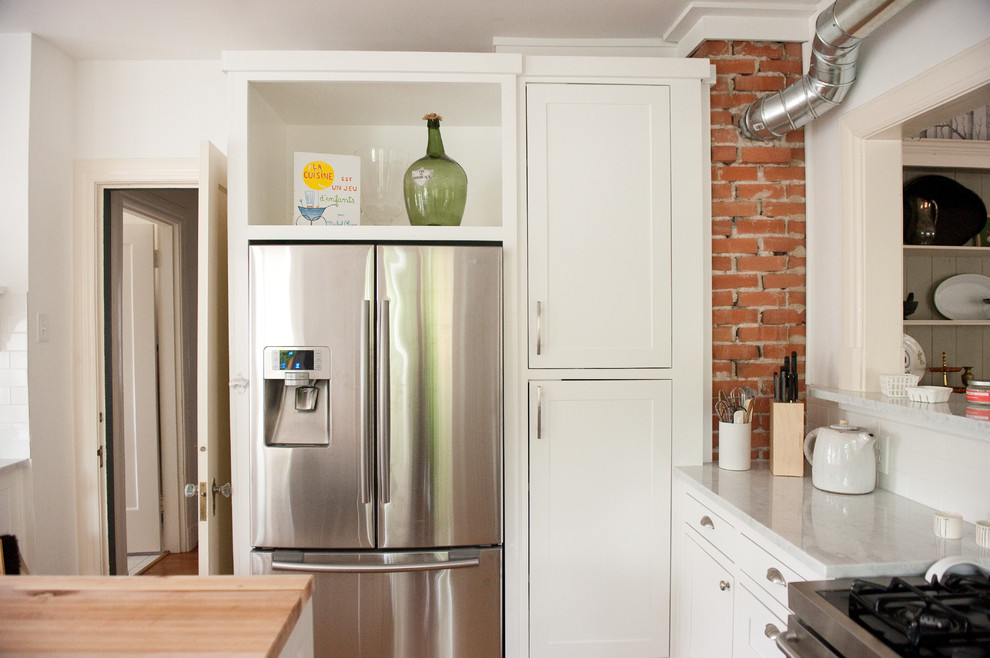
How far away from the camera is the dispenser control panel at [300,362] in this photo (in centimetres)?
193

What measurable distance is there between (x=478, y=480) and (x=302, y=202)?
47.4 inches

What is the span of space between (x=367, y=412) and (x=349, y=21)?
5.05 feet

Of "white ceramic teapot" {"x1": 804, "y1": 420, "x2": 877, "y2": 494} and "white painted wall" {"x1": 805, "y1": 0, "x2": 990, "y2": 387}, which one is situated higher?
"white painted wall" {"x1": 805, "y1": 0, "x2": 990, "y2": 387}

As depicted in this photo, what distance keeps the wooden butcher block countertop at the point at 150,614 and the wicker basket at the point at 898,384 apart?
6.06 ft

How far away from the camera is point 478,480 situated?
1966mm

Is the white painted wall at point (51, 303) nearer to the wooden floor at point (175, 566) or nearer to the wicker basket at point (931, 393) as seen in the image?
the wooden floor at point (175, 566)

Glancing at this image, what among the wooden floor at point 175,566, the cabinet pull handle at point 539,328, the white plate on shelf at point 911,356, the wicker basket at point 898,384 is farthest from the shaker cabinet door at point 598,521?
the wooden floor at point 175,566

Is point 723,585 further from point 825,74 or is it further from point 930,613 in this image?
point 825,74

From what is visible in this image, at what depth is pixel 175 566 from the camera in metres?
3.25

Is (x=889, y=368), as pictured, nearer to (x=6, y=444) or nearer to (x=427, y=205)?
(x=427, y=205)

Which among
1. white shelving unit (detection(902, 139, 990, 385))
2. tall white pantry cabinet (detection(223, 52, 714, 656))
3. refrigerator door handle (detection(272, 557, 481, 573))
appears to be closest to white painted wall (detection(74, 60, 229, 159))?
tall white pantry cabinet (detection(223, 52, 714, 656))

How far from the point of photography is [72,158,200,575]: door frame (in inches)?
97.6

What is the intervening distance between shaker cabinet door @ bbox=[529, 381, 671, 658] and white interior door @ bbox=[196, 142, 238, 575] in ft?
3.77

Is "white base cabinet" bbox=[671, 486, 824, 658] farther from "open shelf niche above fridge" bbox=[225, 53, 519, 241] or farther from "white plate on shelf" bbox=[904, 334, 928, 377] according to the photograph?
"open shelf niche above fridge" bbox=[225, 53, 519, 241]
